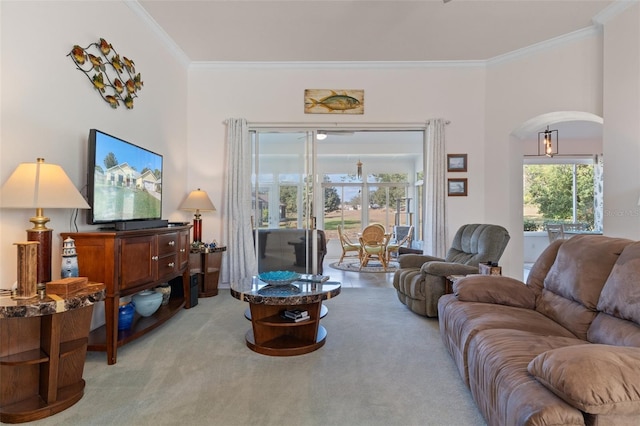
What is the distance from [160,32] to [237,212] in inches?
91.6

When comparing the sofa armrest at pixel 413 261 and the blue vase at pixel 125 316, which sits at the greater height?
the sofa armrest at pixel 413 261

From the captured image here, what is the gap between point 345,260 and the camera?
26.2 feet

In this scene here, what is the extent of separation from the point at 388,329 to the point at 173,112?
12.0 ft

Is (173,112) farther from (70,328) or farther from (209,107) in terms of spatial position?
(70,328)

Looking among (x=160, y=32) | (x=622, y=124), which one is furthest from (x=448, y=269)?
(x=160, y=32)

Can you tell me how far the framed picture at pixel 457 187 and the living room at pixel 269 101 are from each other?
10 centimetres

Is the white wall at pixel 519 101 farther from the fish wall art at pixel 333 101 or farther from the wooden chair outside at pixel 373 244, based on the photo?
the wooden chair outside at pixel 373 244

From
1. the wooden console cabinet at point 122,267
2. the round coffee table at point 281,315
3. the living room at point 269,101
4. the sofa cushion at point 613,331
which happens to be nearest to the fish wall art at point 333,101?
the living room at point 269,101

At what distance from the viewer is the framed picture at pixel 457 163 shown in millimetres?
4574

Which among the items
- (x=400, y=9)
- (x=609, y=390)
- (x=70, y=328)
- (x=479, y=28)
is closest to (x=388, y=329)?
(x=609, y=390)

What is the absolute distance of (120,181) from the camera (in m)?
2.74

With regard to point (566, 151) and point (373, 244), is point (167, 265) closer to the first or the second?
point (373, 244)

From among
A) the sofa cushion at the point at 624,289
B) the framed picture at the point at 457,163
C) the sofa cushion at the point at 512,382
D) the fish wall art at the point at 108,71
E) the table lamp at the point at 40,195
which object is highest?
the fish wall art at the point at 108,71

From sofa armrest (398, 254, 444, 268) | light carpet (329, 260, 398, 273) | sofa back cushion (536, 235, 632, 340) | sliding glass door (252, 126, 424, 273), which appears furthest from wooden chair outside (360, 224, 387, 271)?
sofa back cushion (536, 235, 632, 340)
